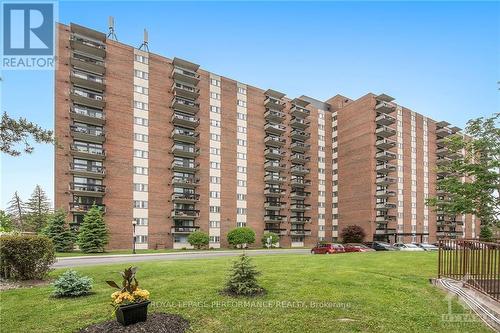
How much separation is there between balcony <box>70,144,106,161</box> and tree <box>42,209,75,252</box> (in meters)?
8.17

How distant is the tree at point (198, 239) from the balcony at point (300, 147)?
95.0ft

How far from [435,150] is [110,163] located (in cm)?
7674

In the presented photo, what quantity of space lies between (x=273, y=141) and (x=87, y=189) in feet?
115

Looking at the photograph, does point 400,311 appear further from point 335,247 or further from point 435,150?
point 435,150

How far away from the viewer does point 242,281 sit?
915 centimetres

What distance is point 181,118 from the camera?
5275 cm

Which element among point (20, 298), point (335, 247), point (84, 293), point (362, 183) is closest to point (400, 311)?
point (84, 293)

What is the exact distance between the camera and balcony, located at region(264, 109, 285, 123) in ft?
209

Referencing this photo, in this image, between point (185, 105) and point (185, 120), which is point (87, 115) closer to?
point (185, 120)

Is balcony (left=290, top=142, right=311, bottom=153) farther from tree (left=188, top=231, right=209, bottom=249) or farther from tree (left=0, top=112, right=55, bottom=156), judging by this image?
tree (left=0, top=112, right=55, bottom=156)

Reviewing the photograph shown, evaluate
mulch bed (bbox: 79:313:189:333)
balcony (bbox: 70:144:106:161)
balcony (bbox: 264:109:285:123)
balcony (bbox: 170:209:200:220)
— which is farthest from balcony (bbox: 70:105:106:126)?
mulch bed (bbox: 79:313:189:333)

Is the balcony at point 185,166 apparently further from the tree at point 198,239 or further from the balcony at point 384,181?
the balcony at point 384,181

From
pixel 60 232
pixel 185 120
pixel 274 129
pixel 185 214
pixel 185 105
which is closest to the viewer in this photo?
pixel 60 232

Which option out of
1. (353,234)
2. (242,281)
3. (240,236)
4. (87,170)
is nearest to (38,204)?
(87,170)
